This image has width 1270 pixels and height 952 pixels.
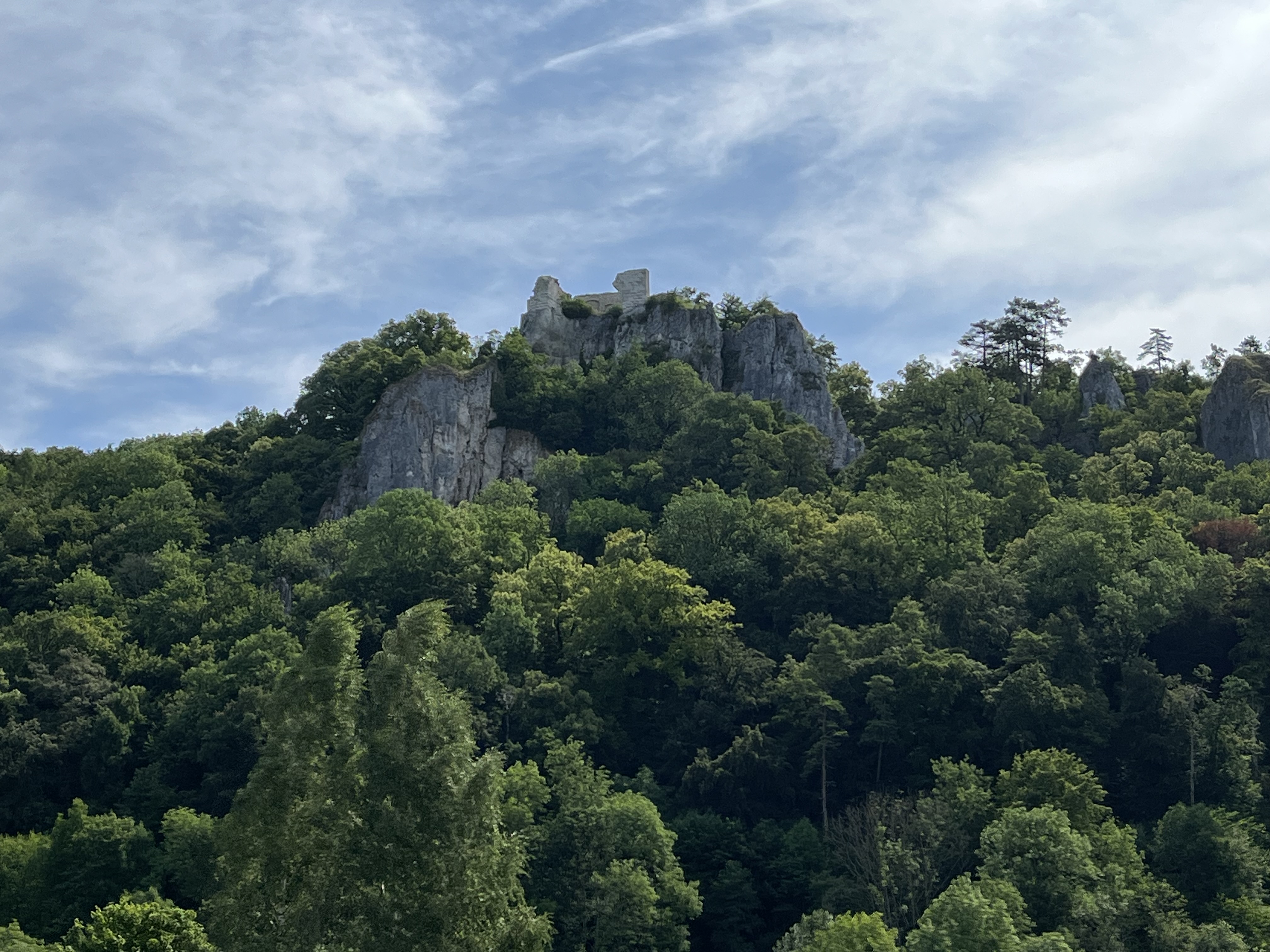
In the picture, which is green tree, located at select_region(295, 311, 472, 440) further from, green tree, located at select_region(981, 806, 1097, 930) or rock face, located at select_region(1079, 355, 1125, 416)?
green tree, located at select_region(981, 806, 1097, 930)

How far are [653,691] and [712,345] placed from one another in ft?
119

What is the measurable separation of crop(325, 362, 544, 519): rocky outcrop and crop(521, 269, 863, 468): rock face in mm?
11195

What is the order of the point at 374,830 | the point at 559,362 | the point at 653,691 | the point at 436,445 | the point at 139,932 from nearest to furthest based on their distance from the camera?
1. the point at 374,830
2. the point at 139,932
3. the point at 653,691
4. the point at 436,445
5. the point at 559,362

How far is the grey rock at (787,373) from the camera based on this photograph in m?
84.6

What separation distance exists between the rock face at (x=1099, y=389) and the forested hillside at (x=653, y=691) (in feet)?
15.2

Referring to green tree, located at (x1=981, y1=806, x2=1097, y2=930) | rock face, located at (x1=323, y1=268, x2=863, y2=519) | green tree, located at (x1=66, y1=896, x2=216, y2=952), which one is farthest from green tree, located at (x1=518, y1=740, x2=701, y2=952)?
rock face, located at (x1=323, y1=268, x2=863, y2=519)

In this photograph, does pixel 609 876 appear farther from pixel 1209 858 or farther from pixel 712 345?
pixel 712 345

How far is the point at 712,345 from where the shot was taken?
89.4 m

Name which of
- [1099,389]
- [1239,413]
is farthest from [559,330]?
[1239,413]

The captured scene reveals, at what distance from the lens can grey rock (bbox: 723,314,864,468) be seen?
3329 inches

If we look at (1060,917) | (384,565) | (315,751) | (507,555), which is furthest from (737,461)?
(315,751)

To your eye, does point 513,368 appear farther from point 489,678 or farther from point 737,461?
point 489,678

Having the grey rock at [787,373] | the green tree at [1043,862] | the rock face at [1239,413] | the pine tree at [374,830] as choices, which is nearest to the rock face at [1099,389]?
the rock face at [1239,413]

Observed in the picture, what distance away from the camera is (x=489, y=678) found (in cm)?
5347
